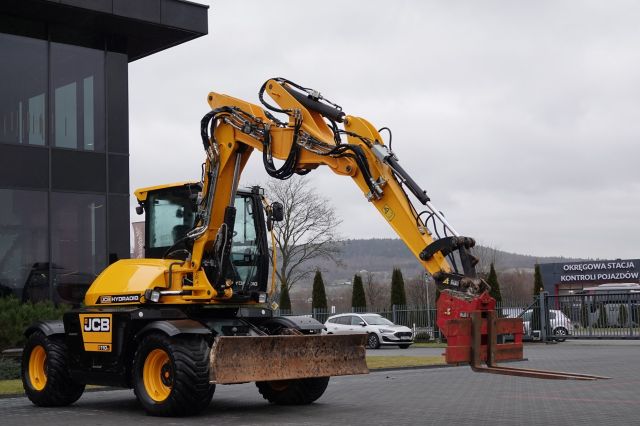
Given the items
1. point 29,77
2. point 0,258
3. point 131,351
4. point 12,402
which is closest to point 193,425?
point 131,351

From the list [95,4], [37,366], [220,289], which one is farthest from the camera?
[95,4]

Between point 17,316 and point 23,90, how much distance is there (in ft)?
20.8

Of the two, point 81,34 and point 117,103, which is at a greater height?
point 81,34

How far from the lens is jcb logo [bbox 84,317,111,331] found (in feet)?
46.8

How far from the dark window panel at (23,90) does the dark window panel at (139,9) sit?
229 cm

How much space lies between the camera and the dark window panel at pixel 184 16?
84.5 ft

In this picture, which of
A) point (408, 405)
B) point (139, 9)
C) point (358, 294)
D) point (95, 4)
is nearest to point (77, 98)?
point (95, 4)

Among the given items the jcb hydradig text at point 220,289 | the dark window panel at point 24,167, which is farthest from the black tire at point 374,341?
the jcb hydradig text at point 220,289

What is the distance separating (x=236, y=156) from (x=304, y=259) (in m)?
50.2

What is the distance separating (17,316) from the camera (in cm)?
2212

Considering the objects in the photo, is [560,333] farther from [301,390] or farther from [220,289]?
[220,289]

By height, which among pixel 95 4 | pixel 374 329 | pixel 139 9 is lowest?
pixel 374 329

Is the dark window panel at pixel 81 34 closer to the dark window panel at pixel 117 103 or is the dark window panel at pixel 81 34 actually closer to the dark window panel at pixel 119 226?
the dark window panel at pixel 117 103

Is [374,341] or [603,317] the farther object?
[374,341]
